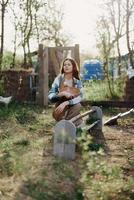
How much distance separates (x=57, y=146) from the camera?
655cm

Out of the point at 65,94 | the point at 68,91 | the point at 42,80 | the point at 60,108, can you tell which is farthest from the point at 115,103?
the point at 60,108

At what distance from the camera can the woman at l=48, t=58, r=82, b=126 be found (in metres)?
8.26

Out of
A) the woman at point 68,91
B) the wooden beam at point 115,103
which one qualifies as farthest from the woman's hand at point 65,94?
the wooden beam at point 115,103

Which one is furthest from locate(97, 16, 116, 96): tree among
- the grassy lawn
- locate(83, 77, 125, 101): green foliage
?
the grassy lawn

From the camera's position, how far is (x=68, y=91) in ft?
27.5

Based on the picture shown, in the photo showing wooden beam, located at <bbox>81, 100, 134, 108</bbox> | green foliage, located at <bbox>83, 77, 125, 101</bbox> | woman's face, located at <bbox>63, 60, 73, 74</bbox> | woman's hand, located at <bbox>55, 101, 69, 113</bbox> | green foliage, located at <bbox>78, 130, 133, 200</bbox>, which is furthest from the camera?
green foliage, located at <bbox>83, 77, 125, 101</bbox>

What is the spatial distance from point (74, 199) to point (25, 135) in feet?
12.8

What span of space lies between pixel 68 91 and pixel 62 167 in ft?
8.48

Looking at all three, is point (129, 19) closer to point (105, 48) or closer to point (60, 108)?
point (105, 48)

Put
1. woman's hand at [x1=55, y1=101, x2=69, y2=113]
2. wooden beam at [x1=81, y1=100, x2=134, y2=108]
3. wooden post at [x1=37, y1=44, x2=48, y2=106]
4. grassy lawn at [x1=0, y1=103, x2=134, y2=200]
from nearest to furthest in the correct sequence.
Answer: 1. grassy lawn at [x1=0, y1=103, x2=134, y2=200]
2. woman's hand at [x1=55, y1=101, x2=69, y2=113]
3. wooden beam at [x1=81, y1=100, x2=134, y2=108]
4. wooden post at [x1=37, y1=44, x2=48, y2=106]

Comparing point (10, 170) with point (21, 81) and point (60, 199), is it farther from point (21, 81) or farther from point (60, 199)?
point (21, 81)

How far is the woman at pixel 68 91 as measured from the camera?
8.26 m

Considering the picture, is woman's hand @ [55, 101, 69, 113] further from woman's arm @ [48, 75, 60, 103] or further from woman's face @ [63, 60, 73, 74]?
woman's face @ [63, 60, 73, 74]

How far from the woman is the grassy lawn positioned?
58cm
